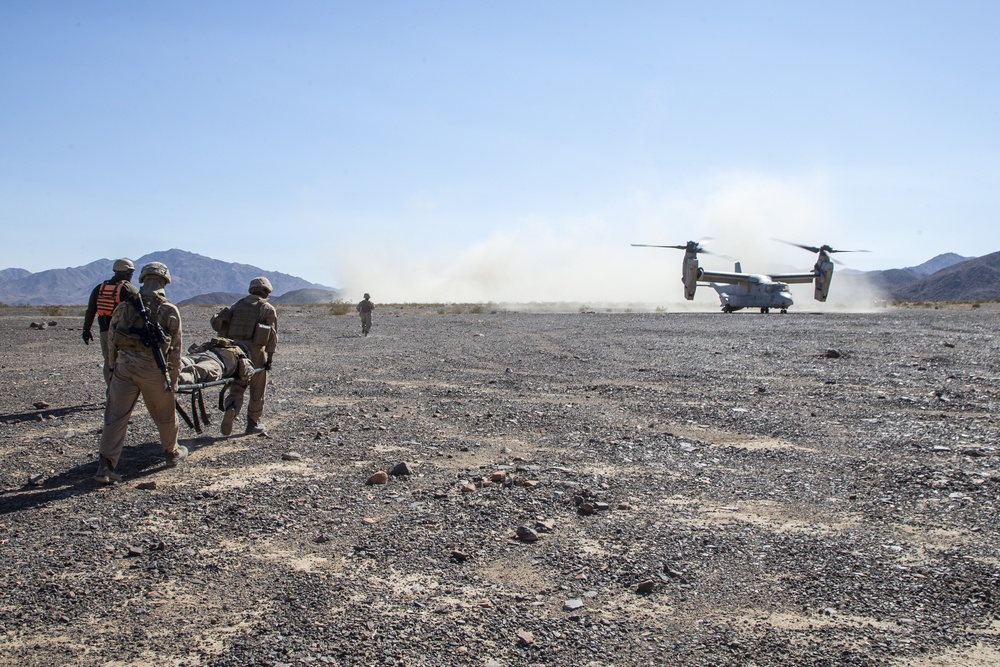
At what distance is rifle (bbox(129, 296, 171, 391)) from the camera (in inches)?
261

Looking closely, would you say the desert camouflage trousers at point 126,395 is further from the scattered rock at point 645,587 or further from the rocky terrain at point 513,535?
the scattered rock at point 645,587

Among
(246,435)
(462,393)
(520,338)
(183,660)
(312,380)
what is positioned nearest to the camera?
(183,660)

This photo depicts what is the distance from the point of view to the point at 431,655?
3666 mm

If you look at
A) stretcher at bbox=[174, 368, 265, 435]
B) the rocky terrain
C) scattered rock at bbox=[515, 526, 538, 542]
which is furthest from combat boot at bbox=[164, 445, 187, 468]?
scattered rock at bbox=[515, 526, 538, 542]

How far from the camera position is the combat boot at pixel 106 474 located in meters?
6.46

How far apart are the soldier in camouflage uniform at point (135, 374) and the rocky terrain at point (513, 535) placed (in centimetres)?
35

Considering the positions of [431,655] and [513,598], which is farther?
[513,598]

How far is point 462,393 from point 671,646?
28.1 ft

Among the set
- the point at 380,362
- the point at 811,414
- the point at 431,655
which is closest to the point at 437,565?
the point at 431,655

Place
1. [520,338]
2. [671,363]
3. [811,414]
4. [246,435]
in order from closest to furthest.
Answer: [246,435]
[811,414]
[671,363]
[520,338]

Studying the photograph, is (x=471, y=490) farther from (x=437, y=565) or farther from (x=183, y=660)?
(x=183, y=660)

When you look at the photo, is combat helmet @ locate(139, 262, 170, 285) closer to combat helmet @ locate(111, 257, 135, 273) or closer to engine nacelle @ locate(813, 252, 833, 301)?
combat helmet @ locate(111, 257, 135, 273)

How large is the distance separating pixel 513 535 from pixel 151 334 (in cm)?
379

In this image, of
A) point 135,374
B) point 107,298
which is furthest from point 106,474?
point 107,298
